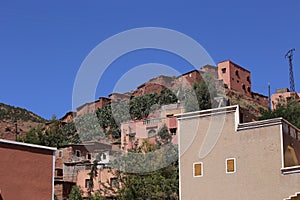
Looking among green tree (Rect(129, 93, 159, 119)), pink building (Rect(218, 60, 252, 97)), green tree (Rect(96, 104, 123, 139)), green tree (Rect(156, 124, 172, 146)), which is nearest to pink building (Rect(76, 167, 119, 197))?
green tree (Rect(156, 124, 172, 146))

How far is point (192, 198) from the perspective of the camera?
79.5 feet

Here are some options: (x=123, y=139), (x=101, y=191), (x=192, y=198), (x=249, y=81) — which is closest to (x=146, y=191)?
(x=101, y=191)

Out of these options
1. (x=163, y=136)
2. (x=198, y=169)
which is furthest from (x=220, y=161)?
(x=163, y=136)

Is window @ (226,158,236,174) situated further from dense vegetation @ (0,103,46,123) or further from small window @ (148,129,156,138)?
dense vegetation @ (0,103,46,123)

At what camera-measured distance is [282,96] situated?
69.2 metres

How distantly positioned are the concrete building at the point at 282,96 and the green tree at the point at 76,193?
34.5 m

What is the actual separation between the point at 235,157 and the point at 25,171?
28.7 feet

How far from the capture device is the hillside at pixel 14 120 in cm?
7232

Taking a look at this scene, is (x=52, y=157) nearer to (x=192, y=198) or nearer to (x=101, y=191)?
(x=192, y=198)

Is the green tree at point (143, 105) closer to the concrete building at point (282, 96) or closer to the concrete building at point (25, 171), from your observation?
the concrete building at point (282, 96)

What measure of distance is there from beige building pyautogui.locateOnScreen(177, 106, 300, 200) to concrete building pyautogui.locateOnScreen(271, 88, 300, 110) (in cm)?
4446

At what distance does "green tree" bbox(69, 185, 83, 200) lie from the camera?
3833 centimetres

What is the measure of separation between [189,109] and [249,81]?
23138 mm

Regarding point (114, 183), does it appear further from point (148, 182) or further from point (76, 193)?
point (76, 193)
